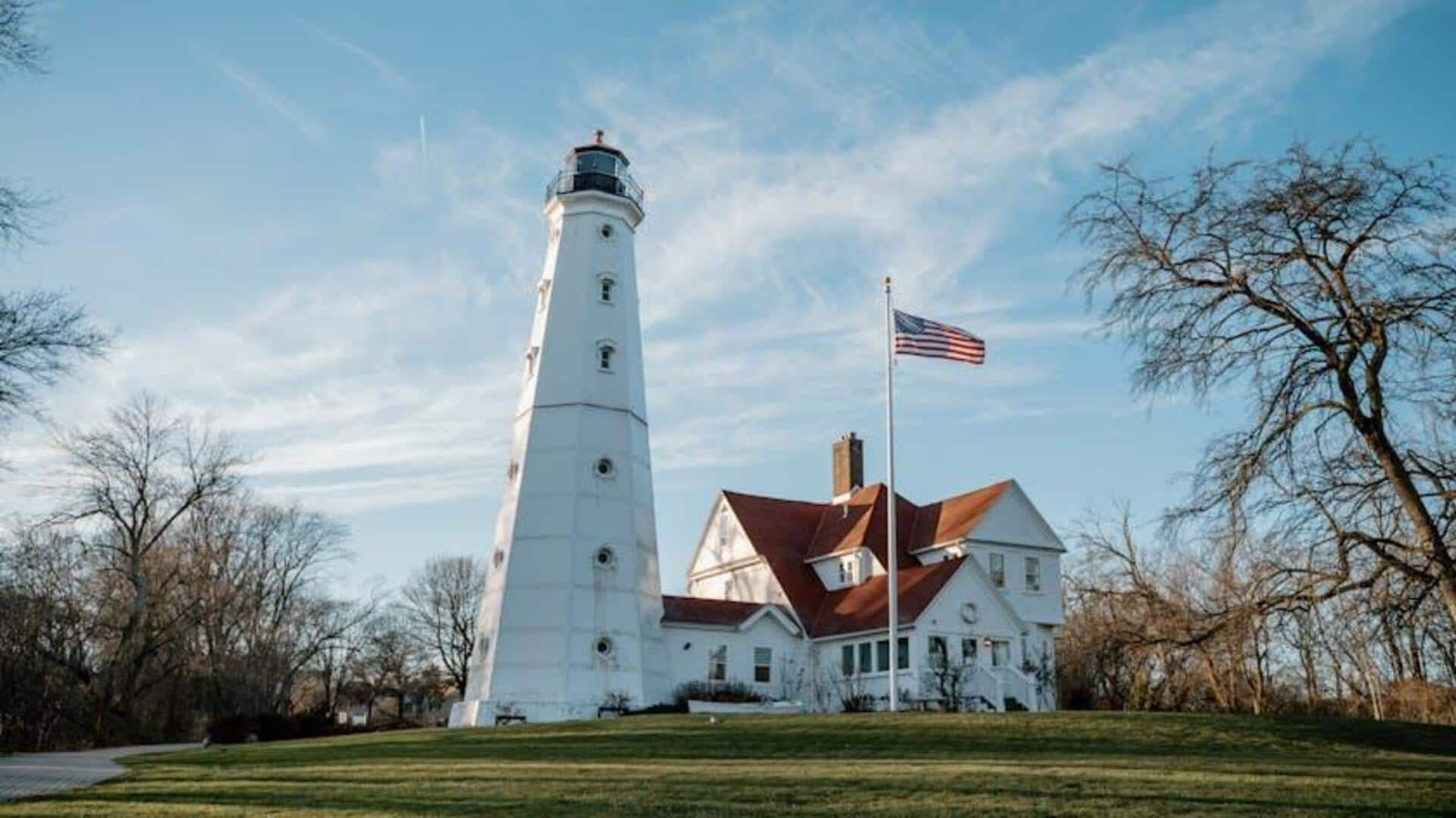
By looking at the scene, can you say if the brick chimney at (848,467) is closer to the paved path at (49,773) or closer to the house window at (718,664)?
the house window at (718,664)

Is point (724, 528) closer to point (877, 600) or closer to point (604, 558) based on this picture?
point (877, 600)

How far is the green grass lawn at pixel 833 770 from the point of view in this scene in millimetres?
12297

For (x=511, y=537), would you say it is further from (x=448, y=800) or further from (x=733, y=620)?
(x=448, y=800)

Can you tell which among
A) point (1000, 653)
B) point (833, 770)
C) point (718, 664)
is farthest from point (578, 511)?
point (833, 770)

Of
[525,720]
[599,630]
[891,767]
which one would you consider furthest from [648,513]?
[891,767]

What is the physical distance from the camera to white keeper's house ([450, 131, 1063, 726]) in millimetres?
29062

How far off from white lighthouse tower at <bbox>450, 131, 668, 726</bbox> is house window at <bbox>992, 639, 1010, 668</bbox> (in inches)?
356

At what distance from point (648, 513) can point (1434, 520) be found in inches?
816

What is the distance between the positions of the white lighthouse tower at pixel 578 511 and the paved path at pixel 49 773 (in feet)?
28.8

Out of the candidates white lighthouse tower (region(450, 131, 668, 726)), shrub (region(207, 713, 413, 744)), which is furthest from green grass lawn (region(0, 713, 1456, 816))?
shrub (region(207, 713, 413, 744))

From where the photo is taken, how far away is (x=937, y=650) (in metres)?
30.9

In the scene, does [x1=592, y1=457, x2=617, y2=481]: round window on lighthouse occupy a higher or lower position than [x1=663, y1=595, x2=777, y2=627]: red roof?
higher

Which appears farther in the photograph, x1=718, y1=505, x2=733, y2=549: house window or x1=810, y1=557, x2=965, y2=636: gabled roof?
x1=718, y1=505, x2=733, y2=549: house window

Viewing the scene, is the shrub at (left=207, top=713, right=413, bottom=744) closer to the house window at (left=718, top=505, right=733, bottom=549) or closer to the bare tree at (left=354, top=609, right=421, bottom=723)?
the house window at (left=718, top=505, right=733, bottom=549)
